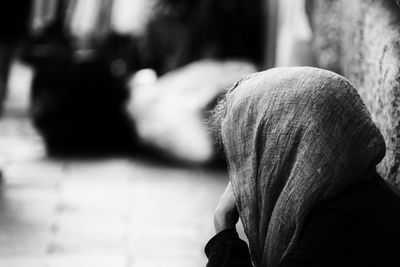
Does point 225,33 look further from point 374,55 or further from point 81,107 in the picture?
point 374,55

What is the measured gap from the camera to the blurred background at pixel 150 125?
350 cm

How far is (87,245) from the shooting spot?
3.95 metres

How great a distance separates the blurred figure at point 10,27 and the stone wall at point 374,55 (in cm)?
337

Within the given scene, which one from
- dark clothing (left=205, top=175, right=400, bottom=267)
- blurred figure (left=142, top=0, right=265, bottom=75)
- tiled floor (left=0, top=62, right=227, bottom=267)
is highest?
dark clothing (left=205, top=175, right=400, bottom=267)

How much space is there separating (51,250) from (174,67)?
12.4 ft

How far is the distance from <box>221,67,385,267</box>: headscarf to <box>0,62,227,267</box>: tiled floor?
170 centimetres

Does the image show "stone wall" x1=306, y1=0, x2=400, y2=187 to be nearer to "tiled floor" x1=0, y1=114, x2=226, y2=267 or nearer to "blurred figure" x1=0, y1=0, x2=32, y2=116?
"tiled floor" x1=0, y1=114, x2=226, y2=267

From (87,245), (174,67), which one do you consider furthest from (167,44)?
(87,245)

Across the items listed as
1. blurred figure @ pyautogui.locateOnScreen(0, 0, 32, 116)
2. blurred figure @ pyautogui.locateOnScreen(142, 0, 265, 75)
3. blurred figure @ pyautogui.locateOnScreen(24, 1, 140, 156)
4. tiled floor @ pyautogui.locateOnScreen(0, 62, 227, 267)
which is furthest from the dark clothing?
blurred figure @ pyautogui.locateOnScreen(0, 0, 32, 116)

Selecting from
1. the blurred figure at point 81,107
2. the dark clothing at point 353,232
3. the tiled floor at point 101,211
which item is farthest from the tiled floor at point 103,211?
the dark clothing at point 353,232

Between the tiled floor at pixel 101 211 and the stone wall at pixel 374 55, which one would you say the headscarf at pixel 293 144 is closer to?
the stone wall at pixel 374 55

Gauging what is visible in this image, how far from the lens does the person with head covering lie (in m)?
1.89

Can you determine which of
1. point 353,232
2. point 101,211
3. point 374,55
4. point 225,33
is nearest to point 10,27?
point 225,33

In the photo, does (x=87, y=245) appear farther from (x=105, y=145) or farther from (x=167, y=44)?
(x=167, y=44)
